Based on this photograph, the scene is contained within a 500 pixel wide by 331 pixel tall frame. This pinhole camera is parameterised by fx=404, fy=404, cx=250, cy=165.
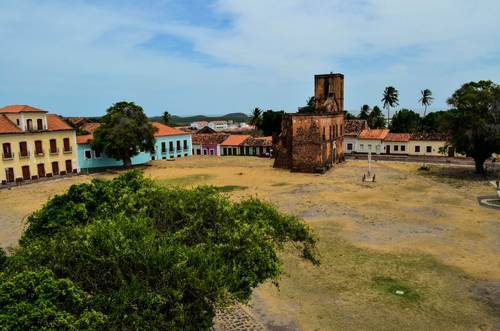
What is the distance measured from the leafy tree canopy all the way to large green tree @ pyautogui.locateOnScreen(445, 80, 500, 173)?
31.2 metres

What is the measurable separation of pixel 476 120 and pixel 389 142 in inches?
908

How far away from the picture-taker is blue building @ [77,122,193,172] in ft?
155

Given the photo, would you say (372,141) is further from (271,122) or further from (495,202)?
(495,202)

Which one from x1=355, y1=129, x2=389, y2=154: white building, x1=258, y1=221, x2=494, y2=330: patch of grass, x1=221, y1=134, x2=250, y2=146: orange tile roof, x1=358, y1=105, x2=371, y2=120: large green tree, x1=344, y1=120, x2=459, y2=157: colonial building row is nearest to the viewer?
x1=258, y1=221, x2=494, y2=330: patch of grass

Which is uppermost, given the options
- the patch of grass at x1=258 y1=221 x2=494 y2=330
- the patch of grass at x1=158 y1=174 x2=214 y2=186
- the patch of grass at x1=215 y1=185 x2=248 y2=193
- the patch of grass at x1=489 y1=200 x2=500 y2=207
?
the patch of grass at x1=158 y1=174 x2=214 y2=186

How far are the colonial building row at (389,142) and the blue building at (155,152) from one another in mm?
24909

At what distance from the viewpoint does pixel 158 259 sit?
7.84m

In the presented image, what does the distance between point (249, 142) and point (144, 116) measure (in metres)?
21.1

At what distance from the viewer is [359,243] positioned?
774 inches

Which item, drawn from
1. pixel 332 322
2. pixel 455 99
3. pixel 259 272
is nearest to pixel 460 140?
pixel 455 99

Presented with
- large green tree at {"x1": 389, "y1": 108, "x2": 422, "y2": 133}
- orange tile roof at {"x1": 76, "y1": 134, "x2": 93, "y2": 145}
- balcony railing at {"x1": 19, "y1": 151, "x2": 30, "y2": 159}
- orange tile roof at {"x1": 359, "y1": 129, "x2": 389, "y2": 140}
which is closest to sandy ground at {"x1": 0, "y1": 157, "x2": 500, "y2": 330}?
balcony railing at {"x1": 19, "y1": 151, "x2": 30, "y2": 159}

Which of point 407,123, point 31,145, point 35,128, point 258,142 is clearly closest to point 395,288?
point 31,145

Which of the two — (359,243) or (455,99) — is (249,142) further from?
(359,243)

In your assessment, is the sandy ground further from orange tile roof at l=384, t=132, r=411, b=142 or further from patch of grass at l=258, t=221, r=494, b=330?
orange tile roof at l=384, t=132, r=411, b=142
